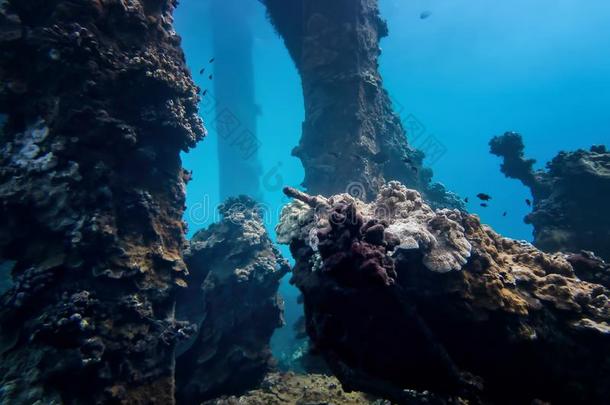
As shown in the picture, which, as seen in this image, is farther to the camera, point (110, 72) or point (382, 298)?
point (110, 72)

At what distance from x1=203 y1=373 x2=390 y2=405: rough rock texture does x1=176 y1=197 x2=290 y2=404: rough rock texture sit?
57 centimetres

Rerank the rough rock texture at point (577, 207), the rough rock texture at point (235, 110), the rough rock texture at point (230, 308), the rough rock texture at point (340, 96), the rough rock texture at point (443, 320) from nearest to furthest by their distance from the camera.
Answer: the rough rock texture at point (443, 320) → the rough rock texture at point (230, 308) → the rough rock texture at point (577, 207) → the rough rock texture at point (340, 96) → the rough rock texture at point (235, 110)

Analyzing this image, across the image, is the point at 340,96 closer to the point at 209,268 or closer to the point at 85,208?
the point at 209,268

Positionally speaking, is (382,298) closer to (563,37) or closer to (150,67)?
(150,67)

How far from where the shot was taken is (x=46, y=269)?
19.2 ft

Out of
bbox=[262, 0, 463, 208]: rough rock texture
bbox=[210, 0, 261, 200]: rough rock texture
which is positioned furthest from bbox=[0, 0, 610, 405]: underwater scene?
bbox=[210, 0, 261, 200]: rough rock texture

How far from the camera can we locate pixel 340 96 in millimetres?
15820

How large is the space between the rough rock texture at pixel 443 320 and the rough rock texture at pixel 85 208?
376 centimetres

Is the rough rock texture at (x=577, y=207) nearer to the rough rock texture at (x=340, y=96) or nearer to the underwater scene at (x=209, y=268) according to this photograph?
the underwater scene at (x=209, y=268)

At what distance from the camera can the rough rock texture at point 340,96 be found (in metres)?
15.4

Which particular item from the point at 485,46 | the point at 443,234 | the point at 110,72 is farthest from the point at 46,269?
the point at 485,46

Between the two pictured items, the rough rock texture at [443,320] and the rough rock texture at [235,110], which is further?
the rough rock texture at [235,110]

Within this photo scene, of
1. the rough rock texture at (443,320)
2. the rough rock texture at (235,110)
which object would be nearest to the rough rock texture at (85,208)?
the rough rock texture at (443,320)

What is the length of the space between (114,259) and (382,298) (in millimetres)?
5193
